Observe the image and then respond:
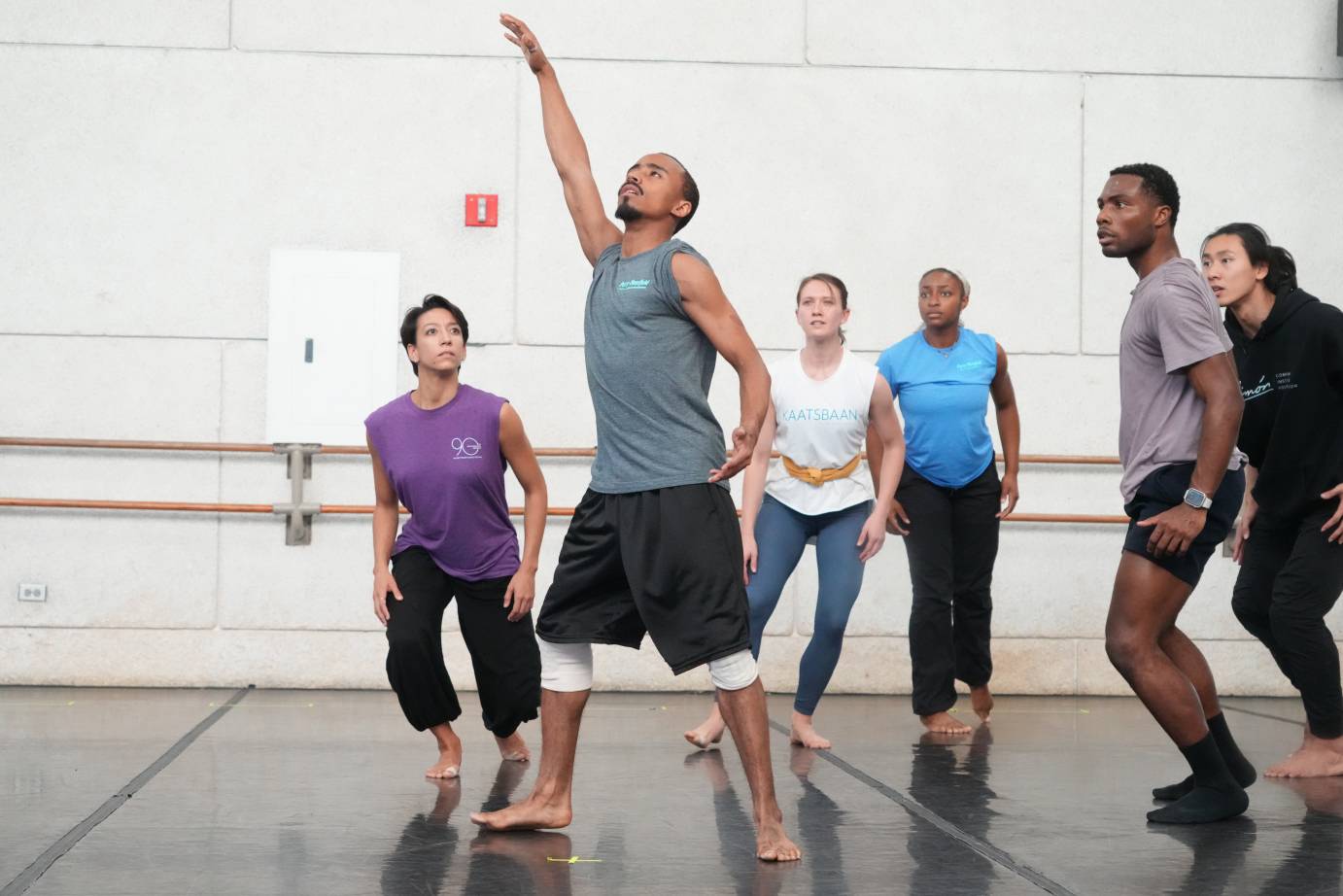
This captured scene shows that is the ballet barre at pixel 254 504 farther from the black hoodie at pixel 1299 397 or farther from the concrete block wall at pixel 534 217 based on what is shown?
the black hoodie at pixel 1299 397

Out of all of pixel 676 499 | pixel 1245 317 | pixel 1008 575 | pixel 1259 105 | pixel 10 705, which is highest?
pixel 1259 105

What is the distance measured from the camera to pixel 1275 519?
5090 mm

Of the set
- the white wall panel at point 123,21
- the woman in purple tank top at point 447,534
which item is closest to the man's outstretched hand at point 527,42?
the woman in purple tank top at point 447,534

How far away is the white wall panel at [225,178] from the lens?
24.7 ft

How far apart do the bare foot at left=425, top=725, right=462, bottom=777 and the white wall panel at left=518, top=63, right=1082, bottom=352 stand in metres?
3.05

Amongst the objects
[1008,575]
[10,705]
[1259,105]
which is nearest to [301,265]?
[10,705]

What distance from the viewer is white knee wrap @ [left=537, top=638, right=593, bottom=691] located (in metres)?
3.93

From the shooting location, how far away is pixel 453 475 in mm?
4809

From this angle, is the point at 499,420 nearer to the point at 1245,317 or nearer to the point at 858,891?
the point at 858,891

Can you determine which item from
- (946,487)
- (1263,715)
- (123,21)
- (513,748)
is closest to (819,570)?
(946,487)

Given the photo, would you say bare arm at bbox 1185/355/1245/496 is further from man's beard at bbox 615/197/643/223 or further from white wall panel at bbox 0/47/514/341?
white wall panel at bbox 0/47/514/341

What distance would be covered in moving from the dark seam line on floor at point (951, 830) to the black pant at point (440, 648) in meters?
1.09

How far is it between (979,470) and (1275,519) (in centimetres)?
141

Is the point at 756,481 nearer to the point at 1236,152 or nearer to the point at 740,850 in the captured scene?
the point at 740,850
